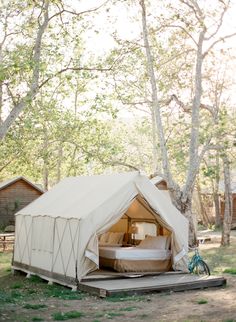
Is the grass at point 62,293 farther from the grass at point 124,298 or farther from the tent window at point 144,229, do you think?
the tent window at point 144,229

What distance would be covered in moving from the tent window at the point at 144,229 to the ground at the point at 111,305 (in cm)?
282

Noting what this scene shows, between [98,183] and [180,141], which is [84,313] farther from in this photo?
[180,141]

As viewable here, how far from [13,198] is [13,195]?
6.8 inches

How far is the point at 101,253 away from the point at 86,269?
6.27ft

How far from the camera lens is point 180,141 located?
781 inches

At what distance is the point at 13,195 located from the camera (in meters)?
31.2

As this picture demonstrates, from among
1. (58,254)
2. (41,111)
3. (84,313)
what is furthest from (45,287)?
(41,111)

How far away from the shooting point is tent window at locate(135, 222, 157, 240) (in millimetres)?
15219

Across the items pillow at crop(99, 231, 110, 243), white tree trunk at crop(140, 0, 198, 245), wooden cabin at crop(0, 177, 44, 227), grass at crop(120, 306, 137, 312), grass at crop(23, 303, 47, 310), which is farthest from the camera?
wooden cabin at crop(0, 177, 44, 227)

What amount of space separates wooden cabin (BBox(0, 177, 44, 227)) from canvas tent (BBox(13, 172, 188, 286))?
1564 cm

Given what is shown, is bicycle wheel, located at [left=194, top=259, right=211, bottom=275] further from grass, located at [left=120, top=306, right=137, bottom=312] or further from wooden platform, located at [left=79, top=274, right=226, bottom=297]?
grass, located at [left=120, top=306, right=137, bottom=312]

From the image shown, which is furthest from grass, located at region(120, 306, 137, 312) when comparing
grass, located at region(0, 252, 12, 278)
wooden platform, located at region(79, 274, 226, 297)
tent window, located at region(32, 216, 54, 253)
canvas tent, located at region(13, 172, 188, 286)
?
grass, located at region(0, 252, 12, 278)

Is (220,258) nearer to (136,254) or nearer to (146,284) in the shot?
(136,254)

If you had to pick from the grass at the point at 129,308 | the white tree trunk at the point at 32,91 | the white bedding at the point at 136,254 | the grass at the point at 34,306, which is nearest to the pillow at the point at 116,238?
the white bedding at the point at 136,254
